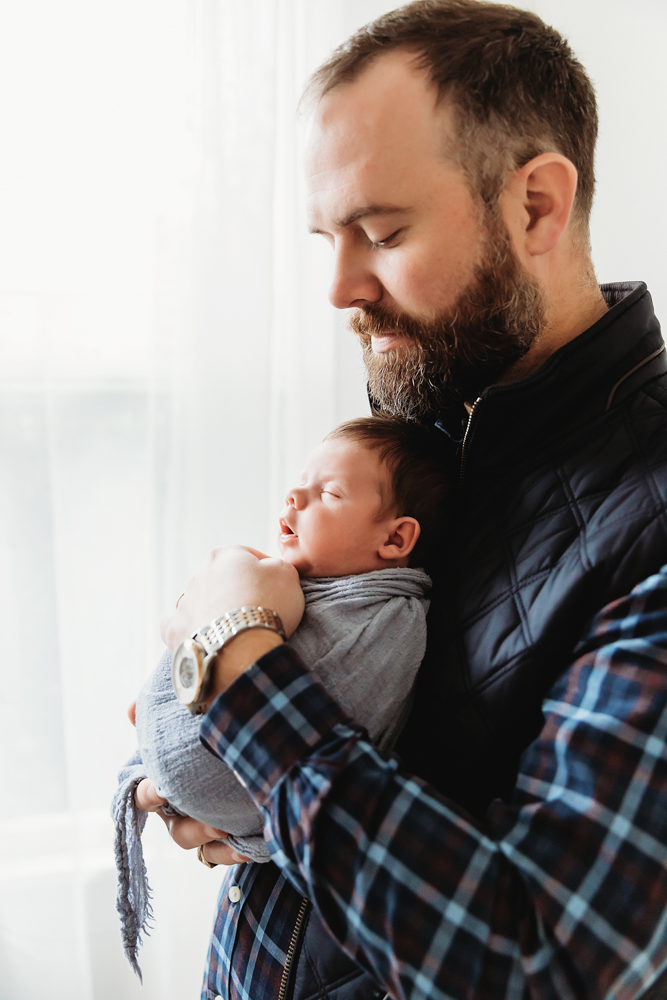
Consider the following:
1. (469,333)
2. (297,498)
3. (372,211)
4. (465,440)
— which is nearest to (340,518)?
→ (297,498)

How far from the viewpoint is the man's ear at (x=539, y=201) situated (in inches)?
38.2

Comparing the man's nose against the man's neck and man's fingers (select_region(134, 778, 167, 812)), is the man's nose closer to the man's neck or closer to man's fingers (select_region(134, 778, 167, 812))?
the man's neck

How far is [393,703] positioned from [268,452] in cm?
105

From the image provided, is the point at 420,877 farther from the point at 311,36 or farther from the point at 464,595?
the point at 311,36

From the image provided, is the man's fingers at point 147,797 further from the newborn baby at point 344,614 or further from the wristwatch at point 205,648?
the wristwatch at point 205,648

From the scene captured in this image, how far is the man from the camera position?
2.18ft

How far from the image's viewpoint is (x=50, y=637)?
1779 millimetres

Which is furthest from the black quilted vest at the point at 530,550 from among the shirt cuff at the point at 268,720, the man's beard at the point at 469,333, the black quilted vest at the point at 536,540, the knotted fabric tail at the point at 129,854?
the knotted fabric tail at the point at 129,854

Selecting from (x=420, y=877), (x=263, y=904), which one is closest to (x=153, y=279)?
(x=263, y=904)

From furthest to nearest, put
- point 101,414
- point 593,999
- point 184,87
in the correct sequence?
point 101,414
point 184,87
point 593,999

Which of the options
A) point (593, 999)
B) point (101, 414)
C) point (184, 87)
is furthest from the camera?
point (101, 414)

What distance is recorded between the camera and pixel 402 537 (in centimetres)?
110

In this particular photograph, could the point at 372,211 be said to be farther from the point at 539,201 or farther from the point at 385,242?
the point at 539,201

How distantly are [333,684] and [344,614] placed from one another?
0.10m
